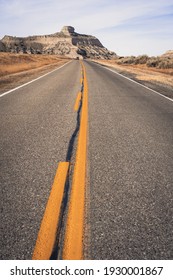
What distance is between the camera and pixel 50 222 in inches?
106

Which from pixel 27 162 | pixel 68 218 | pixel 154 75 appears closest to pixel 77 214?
pixel 68 218

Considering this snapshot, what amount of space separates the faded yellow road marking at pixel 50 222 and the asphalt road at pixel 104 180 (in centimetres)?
6

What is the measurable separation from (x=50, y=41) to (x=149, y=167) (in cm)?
19020

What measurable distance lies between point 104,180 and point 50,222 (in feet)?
3.65

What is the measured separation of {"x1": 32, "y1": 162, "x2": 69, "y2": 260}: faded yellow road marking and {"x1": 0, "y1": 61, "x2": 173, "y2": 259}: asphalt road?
6 cm

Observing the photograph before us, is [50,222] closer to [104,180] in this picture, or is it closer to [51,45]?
[104,180]

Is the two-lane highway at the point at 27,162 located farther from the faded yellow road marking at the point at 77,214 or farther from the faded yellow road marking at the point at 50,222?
the faded yellow road marking at the point at 77,214

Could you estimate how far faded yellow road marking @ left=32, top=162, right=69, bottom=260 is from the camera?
7.63 ft

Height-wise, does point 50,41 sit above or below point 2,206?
above
